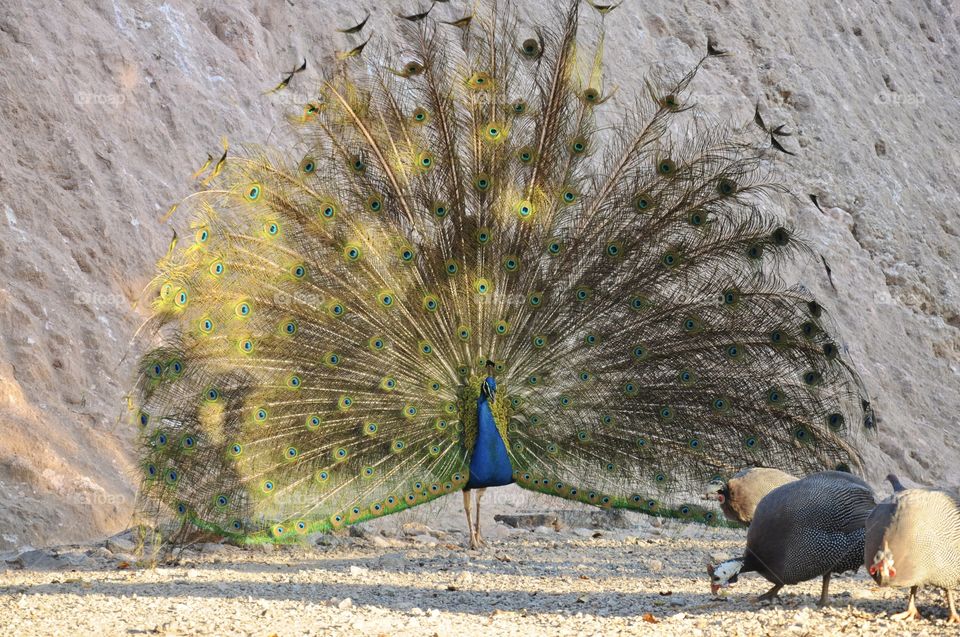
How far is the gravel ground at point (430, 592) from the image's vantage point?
5.25 meters

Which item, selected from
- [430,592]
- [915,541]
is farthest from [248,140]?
[915,541]

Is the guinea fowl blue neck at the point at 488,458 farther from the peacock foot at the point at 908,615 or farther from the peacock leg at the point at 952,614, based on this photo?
the peacock leg at the point at 952,614

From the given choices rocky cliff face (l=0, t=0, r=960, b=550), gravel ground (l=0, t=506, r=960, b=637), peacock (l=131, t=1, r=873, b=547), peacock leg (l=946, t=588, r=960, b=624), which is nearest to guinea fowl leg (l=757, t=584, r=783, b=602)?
gravel ground (l=0, t=506, r=960, b=637)

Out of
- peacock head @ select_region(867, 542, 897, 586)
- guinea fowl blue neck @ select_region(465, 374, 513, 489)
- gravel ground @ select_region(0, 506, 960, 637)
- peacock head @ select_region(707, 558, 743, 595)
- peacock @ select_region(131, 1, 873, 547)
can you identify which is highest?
peacock @ select_region(131, 1, 873, 547)

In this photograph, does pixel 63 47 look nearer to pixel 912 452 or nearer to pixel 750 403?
pixel 750 403

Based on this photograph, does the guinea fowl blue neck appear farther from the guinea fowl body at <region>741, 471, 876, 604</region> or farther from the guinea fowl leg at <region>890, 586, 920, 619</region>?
the guinea fowl leg at <region>890, 586, 920, 619</region>

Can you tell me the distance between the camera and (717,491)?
7.24 m

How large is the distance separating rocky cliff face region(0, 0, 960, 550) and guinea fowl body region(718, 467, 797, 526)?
9.90ft

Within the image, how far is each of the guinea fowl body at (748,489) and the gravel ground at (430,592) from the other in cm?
48

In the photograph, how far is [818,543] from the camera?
5332 mm

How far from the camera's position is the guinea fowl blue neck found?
829cm

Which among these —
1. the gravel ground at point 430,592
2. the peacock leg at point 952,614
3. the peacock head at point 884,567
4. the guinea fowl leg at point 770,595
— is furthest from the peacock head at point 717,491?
the peacock head at point 884,567

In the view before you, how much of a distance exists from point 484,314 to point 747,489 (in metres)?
2.66

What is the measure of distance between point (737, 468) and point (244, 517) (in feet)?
12.1
